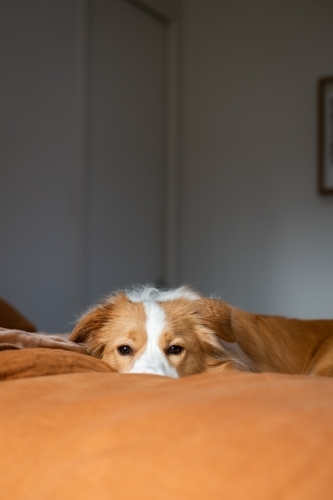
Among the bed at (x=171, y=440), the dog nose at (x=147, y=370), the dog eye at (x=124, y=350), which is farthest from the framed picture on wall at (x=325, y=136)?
the bed at (x=171, y=440)

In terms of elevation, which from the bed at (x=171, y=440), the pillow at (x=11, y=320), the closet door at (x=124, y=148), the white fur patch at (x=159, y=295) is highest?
the closet door at (x=124, y=148)

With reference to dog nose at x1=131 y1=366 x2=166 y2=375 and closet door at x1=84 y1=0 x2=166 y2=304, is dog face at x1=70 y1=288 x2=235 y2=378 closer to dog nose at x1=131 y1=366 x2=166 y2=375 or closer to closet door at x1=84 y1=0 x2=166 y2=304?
dog nose at x1=131 y1=366 x2=166 y2=375

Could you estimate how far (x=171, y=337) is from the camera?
5.48ft

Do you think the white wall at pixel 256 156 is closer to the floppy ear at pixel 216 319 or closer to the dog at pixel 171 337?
the dog at pixel 171 337

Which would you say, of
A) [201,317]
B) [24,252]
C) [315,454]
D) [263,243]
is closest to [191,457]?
[315,454]

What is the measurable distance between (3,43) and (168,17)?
1796mm

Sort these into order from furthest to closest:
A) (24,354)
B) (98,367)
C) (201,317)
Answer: (201,317) → (98,367) → (24,354)

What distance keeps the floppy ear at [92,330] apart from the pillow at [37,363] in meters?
0.53

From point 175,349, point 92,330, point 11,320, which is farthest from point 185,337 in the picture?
point 11,320

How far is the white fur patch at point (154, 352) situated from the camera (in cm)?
152

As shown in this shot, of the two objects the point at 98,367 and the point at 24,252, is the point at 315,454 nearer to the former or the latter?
the point at 98,367

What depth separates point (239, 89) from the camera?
4.78 metres

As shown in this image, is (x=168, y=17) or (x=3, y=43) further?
(x=168, y=17)

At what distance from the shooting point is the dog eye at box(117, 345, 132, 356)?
1.67m
